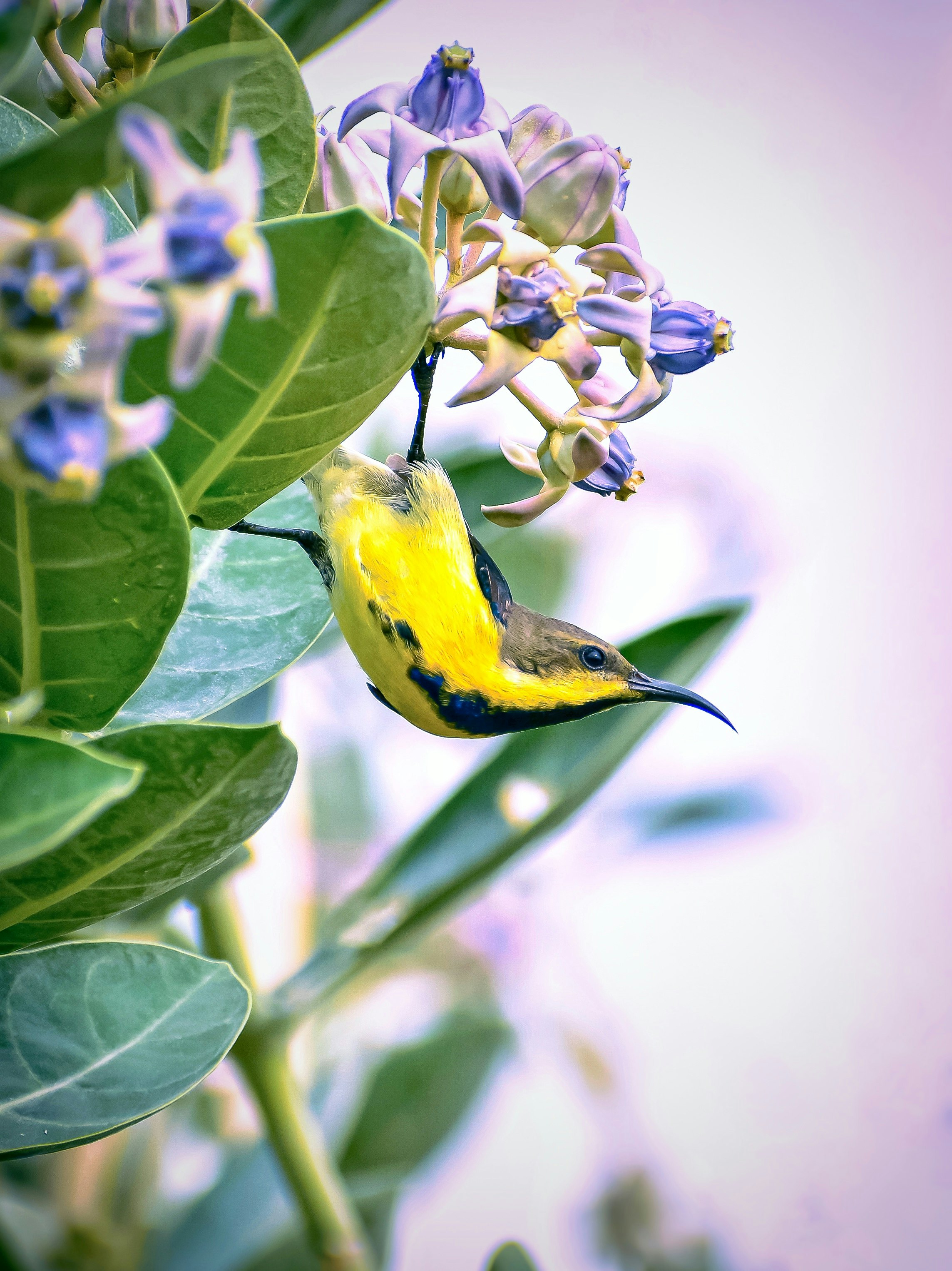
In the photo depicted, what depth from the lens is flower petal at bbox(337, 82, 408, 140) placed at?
446 millimetres

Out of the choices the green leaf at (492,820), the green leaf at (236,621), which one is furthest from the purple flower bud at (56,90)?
the green leaf at (492,820)

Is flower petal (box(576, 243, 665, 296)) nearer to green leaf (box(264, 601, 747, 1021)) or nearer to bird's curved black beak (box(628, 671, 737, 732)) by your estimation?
bird's curved black beak (box(628, 671, 737, 732))

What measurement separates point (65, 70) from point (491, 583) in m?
0.30

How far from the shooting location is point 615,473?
47cm

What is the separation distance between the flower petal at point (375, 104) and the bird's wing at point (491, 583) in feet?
0.64

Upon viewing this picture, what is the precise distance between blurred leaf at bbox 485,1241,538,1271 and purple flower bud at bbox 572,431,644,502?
21.6 inches

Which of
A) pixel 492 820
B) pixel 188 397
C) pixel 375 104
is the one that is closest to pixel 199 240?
pixel 188 397

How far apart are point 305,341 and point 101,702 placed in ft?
0.55

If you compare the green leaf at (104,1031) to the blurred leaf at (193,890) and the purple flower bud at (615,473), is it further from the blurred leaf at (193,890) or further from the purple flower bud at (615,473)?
the purple flower bud at (615,473)

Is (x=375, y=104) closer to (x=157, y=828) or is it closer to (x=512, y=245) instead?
(x=512, y=245)

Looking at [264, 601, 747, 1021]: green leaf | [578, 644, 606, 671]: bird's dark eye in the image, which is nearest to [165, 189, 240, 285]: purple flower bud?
[578, 644, 606, 671]: bird's dark eye

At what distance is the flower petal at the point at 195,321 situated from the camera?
0.25 metres

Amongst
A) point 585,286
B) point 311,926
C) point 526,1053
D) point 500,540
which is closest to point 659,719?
point 500,540

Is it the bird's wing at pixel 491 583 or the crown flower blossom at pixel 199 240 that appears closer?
the crown flower blossom at pixel 199 240
